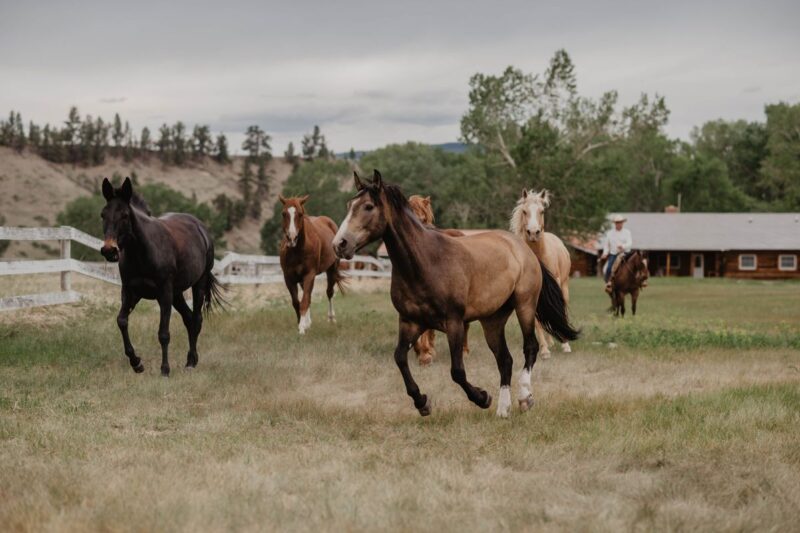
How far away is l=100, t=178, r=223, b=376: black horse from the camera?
9.67 metres

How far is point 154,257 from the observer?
406 inches

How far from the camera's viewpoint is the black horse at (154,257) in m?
9.67

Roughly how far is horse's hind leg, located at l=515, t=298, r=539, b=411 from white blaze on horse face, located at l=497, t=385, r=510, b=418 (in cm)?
34

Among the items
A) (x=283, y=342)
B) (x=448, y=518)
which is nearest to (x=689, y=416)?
(x=448, y=518)

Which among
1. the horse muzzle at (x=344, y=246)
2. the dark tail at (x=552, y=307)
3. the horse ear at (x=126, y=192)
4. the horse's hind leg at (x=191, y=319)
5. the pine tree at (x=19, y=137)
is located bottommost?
the horse's hind leg at (x=191, y=319)

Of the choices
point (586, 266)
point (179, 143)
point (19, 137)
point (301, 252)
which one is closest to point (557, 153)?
point (586, 266)

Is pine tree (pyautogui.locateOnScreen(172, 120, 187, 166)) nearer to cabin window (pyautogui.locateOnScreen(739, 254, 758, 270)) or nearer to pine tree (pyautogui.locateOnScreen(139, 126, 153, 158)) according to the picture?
pine tree (pyautogui.locateOnScreen(139, 126, 153, 158))

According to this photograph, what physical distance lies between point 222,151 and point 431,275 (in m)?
196

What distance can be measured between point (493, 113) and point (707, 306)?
3602 cm

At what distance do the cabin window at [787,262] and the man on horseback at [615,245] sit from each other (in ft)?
179

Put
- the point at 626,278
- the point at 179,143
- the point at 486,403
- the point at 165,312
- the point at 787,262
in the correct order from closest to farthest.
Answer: the point at 486,403 → the point at 165,312 → the point at 626,278 → the point at 787,262 → the point at 179,143

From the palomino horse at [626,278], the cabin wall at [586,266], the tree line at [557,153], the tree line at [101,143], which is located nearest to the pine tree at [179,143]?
the tree line at [101,143]

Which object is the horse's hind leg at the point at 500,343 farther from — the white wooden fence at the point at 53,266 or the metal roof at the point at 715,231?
the metal roof at the point at 715,231

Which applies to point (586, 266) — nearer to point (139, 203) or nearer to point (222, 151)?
point (139, 203)
